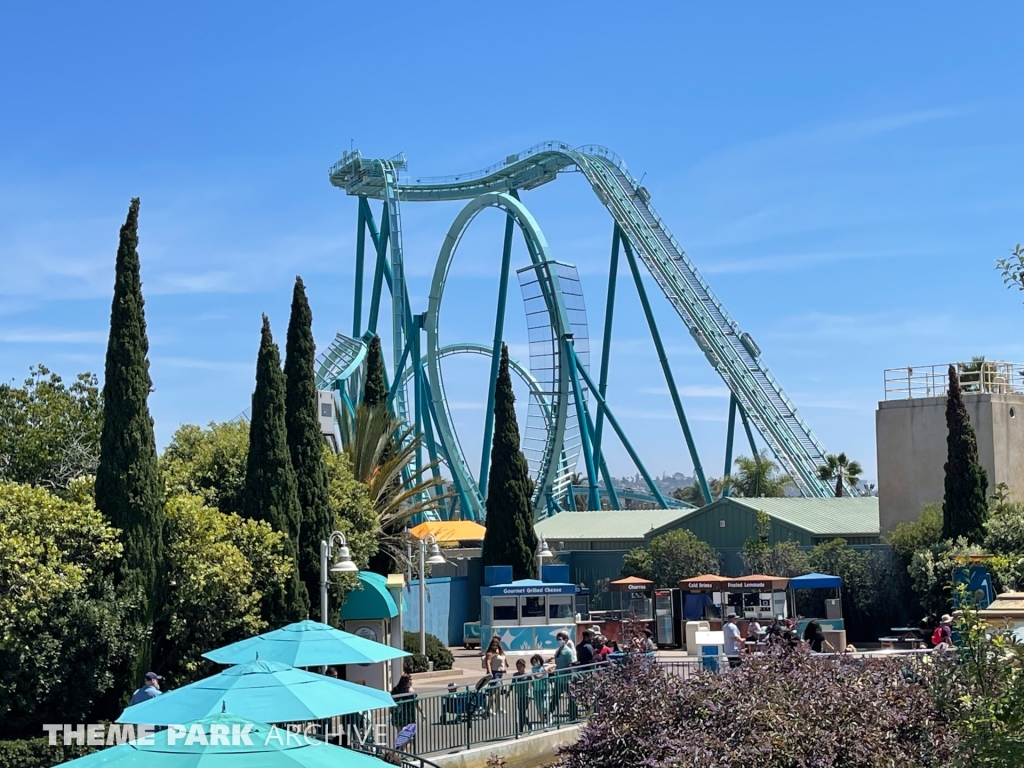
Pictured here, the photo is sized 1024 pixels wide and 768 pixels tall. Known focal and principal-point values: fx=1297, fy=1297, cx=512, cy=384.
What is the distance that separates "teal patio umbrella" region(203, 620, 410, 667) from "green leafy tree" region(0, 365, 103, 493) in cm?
927

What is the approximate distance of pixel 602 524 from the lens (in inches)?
1571

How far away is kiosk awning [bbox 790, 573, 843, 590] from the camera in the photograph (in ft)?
86.8

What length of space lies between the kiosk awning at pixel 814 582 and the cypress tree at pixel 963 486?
247 cm

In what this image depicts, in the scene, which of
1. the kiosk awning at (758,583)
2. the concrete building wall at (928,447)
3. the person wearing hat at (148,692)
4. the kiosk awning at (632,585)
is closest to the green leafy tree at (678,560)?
the kiosk awning at (632,585)

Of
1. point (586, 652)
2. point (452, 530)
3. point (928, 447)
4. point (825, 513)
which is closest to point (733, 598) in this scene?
point (928, 447)

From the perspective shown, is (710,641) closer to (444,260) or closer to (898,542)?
(898,542)

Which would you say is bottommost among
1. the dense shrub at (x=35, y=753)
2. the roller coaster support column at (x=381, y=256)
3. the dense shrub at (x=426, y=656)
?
the dense shrub at (x=35, y=753)

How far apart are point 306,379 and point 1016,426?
54.7ft

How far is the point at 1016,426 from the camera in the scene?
2942 cm

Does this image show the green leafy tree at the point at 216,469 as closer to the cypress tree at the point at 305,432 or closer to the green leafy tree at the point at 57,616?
the cypress tree at the point at 305,432

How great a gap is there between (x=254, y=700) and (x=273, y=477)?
997 cm

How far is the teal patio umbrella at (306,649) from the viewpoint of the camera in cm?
1321

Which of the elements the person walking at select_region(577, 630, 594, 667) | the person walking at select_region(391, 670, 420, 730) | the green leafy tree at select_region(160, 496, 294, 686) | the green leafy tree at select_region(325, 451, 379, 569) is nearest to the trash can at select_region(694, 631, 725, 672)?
the person walking at select_region(577, 630, 594, 667)

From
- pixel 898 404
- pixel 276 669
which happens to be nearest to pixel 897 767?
pixel 276 669
